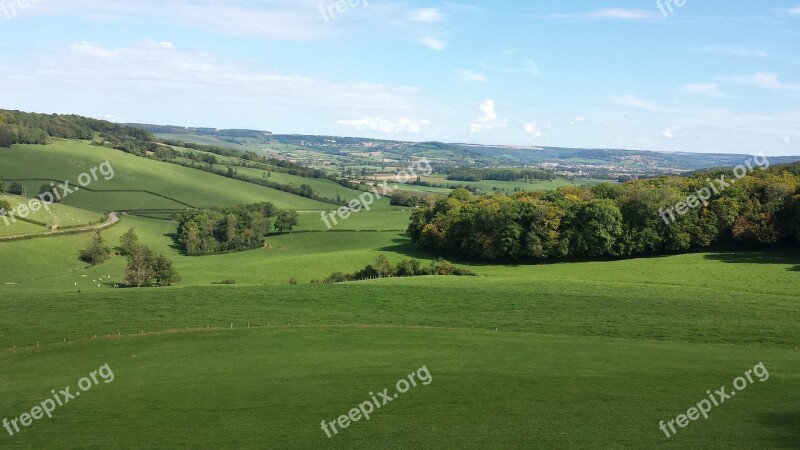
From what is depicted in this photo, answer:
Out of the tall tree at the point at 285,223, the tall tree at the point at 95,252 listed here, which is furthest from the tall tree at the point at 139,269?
the tall tree at the point at 285,223

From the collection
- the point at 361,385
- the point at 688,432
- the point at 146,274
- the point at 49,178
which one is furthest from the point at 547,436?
the point at 49,178

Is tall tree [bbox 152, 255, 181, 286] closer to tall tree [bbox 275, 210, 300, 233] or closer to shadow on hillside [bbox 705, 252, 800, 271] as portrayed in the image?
tall tree [bbox 275, 210, 300, 233]

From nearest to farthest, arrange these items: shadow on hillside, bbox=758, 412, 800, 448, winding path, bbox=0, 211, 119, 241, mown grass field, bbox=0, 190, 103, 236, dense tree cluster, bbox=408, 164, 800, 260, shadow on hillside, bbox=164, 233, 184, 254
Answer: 1. shadow on hillside, bbox=758, 412, 800, 448
2. dense tree cluster, bbox=408, 164, 800, 260
3. winding path, bbox=0, 211, 119, 241
4. mown grass field, bbox=0, 190, 103, 236
5. shadow on hillside, bbox=164, 233, 184, 254

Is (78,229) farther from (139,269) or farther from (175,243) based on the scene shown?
(139,269)

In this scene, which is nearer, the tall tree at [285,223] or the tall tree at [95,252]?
the tall tree at [95,252]

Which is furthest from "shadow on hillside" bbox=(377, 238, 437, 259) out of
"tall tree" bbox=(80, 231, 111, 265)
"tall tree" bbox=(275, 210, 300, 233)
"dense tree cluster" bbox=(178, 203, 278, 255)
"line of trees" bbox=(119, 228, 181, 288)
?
"tall tree" bbox=(80, 231, 111, 265)

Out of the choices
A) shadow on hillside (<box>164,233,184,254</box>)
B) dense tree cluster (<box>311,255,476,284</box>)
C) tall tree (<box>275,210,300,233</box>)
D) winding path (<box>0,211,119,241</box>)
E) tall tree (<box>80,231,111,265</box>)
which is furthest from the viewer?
tall tree (<box>275,210,300,233</box>)

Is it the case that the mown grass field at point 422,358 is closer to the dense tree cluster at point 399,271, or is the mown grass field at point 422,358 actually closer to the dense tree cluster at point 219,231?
the dense tree cluster at point 399,271
